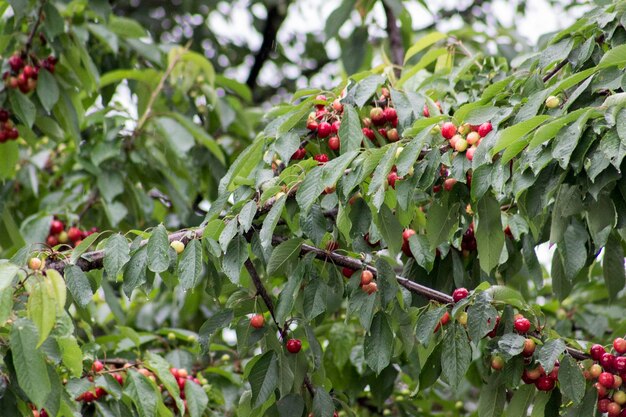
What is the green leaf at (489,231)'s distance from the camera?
8.22ft

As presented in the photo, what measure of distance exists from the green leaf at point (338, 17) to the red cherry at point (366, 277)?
5.88 feet

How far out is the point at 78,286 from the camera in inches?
92.2

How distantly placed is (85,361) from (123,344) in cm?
69

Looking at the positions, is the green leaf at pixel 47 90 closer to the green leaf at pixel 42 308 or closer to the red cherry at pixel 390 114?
the red cherry at pixel 390 114

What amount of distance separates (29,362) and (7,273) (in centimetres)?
19

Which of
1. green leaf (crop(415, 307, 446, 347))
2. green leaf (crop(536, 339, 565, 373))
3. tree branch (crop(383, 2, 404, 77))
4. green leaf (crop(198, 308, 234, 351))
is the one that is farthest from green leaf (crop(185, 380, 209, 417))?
tree branch (crop(383, 2, 404, 77))

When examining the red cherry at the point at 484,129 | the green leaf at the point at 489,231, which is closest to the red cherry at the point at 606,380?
the green leaf at the point at 489,231

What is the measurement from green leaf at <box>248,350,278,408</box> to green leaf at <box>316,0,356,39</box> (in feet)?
6.28

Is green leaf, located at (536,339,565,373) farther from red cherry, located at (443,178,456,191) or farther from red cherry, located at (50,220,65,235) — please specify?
red cherry, located at (50,220,65,235)

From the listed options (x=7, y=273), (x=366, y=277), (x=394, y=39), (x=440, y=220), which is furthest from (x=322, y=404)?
(x=394, y=39)

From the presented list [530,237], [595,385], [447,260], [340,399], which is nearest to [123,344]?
[340,399]

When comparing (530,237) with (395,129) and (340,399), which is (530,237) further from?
(340,399)

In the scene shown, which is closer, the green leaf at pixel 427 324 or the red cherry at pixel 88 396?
the green leaf at pixel 427 324

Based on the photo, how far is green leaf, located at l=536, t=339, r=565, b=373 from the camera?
7.44ft
